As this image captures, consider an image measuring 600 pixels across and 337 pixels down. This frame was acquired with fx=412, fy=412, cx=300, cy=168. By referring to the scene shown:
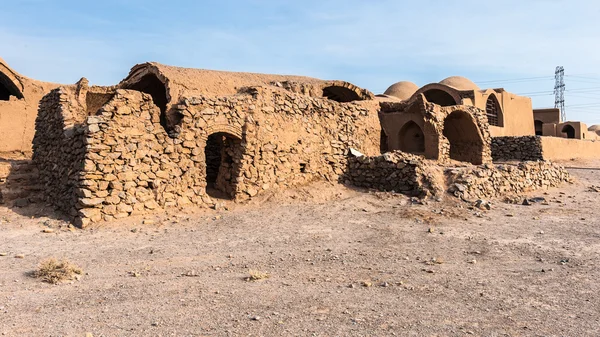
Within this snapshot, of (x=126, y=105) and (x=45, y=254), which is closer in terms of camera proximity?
(x=45, y=254)

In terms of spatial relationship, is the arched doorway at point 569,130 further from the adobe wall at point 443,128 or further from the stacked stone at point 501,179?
the stacked stone at point 501,179

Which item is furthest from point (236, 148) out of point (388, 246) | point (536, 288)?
point (536, 288)

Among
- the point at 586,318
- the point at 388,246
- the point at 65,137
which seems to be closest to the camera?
the point at 586,318

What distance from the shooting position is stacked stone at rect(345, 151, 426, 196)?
1031 centimetres

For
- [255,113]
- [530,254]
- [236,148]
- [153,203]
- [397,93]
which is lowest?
[530,254]

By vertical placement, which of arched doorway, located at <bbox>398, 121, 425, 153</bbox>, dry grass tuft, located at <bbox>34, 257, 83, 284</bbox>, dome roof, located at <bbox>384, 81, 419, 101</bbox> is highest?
dome roof, located at <bbox>384, 81, 419, 101</bbox>

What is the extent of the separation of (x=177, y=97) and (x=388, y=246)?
6384mm

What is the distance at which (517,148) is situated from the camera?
60.2 feet

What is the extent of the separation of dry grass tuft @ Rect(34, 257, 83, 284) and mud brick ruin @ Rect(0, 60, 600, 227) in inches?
102

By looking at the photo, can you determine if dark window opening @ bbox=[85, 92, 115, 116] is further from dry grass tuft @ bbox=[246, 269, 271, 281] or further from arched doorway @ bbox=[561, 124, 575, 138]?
arched doorway @ bbox=[561, 124, 575, 138]

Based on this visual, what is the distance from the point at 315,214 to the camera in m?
8.85

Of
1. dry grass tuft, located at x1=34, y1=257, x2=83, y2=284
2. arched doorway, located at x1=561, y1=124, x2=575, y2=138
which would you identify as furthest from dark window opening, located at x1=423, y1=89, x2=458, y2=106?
dry grass tuft, located at x1=34, y1=257, x2=83, y2=284

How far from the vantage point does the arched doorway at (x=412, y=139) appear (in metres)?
17.9

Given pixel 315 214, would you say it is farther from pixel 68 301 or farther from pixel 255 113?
pixel 68 301
